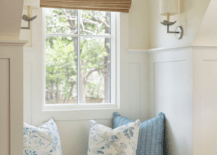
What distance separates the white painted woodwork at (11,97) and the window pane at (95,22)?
1.30 m

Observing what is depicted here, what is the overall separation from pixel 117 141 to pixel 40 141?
67 centimetres

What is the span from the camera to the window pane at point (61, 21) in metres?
2.61

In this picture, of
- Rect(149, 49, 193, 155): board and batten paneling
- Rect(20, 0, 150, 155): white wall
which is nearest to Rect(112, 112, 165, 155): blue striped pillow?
Rect(149, 49, 193, 155): board and batten paneling

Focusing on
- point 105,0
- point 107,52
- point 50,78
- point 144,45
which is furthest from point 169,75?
point 50,78

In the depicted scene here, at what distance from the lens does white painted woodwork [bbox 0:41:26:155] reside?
1472mm

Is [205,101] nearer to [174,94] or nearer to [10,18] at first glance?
[174,94]

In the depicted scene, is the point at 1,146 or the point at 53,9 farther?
the point at 53,9

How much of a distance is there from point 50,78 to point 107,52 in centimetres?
67

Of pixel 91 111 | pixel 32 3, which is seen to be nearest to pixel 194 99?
pixel 91 111

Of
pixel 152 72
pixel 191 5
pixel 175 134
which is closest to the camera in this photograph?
pixel 191 5

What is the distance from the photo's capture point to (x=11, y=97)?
148 cm

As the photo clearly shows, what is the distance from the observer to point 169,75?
2393 mm

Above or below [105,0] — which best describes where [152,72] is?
below

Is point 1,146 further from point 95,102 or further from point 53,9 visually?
point 53,9
